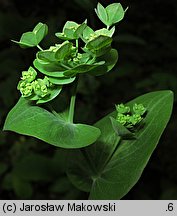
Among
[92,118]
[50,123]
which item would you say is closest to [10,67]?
A: [92,118]

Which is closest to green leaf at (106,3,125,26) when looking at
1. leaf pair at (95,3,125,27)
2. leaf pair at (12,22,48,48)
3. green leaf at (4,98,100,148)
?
leaf pair at (95,3,125,27)

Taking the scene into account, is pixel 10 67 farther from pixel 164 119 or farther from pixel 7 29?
pixel 164 119

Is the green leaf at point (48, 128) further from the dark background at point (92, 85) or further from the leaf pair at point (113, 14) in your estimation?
the leaf pair at point (113, 14)

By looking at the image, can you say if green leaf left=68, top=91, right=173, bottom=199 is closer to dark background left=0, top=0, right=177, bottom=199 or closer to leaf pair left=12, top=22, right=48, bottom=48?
dark background left=0, top=0, right=177, bottom=199

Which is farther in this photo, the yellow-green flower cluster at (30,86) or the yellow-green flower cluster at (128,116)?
the yellow-green flower cluster at (128,116)

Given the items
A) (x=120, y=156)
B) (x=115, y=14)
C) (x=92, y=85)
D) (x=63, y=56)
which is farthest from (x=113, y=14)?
(x=92, y=85)

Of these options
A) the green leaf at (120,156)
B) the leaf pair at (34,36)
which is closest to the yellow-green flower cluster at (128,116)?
the green leaf at (120,156)
